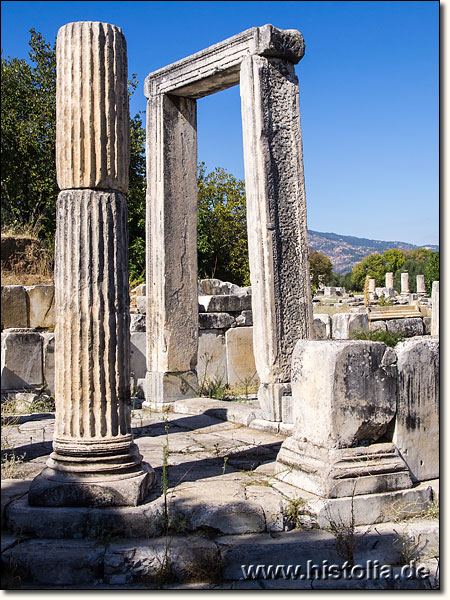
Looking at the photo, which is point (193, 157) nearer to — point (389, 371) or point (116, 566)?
point (389, 371)

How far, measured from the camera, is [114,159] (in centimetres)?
487

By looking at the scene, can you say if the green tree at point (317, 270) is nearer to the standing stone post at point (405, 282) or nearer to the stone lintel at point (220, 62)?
the standing stone post at point (405, 282)

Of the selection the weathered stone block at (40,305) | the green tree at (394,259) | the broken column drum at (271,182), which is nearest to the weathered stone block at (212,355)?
the weathered stone block at (40,305)

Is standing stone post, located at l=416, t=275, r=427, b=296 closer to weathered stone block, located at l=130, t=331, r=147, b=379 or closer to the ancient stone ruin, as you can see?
weathered stone block, located at l=130, t=331, r=147, b=379

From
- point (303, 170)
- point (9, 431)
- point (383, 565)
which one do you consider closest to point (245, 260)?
point (303, 170)

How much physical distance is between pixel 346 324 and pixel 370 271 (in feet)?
149

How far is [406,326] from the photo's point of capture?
1756 centimetres

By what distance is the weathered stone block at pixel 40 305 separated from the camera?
424 inches

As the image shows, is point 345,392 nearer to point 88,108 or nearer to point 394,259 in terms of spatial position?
point 88,108

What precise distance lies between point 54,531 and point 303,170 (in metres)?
5.16

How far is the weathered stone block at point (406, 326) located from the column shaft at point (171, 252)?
9225 millimetres

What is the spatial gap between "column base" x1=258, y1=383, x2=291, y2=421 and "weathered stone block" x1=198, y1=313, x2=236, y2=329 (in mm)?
4088

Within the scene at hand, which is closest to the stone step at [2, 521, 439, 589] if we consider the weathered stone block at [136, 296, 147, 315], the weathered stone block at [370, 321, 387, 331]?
the weathered stone block at [136, 296, 147, 315]

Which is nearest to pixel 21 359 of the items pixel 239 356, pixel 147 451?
pixel 239 356
